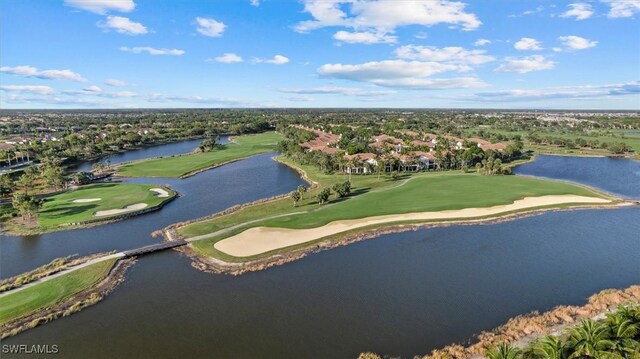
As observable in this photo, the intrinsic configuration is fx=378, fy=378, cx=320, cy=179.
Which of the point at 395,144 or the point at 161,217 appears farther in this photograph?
the point at 395,144

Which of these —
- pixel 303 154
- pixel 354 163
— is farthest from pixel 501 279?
pixel 303 154

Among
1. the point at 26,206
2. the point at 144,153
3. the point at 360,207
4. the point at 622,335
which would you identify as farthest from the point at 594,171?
the point at 144,153

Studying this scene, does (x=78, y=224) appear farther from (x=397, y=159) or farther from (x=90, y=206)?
(x=397, y=159)

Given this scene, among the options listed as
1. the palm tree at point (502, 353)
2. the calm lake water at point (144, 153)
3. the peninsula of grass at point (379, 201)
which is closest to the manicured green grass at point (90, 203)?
the peninsula of grass at point (379, 201)

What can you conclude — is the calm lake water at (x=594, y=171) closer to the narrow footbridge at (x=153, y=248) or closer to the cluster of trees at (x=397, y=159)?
the cluster of trees at (x=397, y=159)

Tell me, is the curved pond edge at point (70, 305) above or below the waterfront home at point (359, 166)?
below

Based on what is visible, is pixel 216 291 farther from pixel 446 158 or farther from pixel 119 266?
pixel 446 158

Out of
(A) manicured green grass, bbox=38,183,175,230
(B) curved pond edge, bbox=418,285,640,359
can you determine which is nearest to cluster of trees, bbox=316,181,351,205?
(A) manicured green grass, bbox=38,183,175,230
